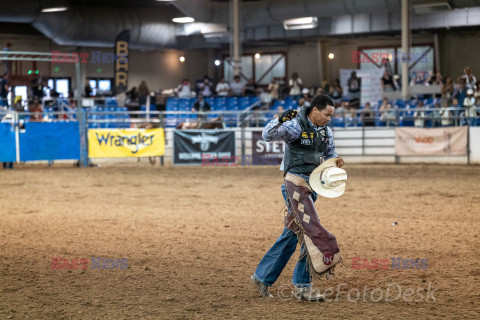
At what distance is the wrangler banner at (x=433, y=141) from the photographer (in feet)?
61.0

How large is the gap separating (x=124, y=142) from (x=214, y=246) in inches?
462

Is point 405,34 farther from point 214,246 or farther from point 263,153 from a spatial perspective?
point 214,246

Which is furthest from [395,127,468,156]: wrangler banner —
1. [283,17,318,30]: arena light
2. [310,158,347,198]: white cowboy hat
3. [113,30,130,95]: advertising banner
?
[310,158,347,198]: white cowboy hat

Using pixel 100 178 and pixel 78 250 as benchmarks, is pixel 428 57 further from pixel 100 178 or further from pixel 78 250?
pixel 78 250

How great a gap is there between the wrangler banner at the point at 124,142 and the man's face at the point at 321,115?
14.1 m

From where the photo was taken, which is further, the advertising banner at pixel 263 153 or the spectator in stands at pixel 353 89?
the spectator in stands at pixel 353 89

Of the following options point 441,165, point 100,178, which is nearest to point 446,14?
point 441,165

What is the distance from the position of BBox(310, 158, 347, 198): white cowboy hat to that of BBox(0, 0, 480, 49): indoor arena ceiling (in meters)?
18.2

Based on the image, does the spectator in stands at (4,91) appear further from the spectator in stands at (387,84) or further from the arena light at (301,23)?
the spectator in stands at (387,84)

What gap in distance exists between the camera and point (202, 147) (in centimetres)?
1886

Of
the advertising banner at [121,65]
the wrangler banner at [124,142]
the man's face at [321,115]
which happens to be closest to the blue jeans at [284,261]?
the man's face at [321,115]

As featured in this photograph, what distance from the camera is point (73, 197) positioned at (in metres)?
12.5

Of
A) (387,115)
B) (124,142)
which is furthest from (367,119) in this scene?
(124,142)

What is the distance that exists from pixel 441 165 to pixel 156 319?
15092 mm
